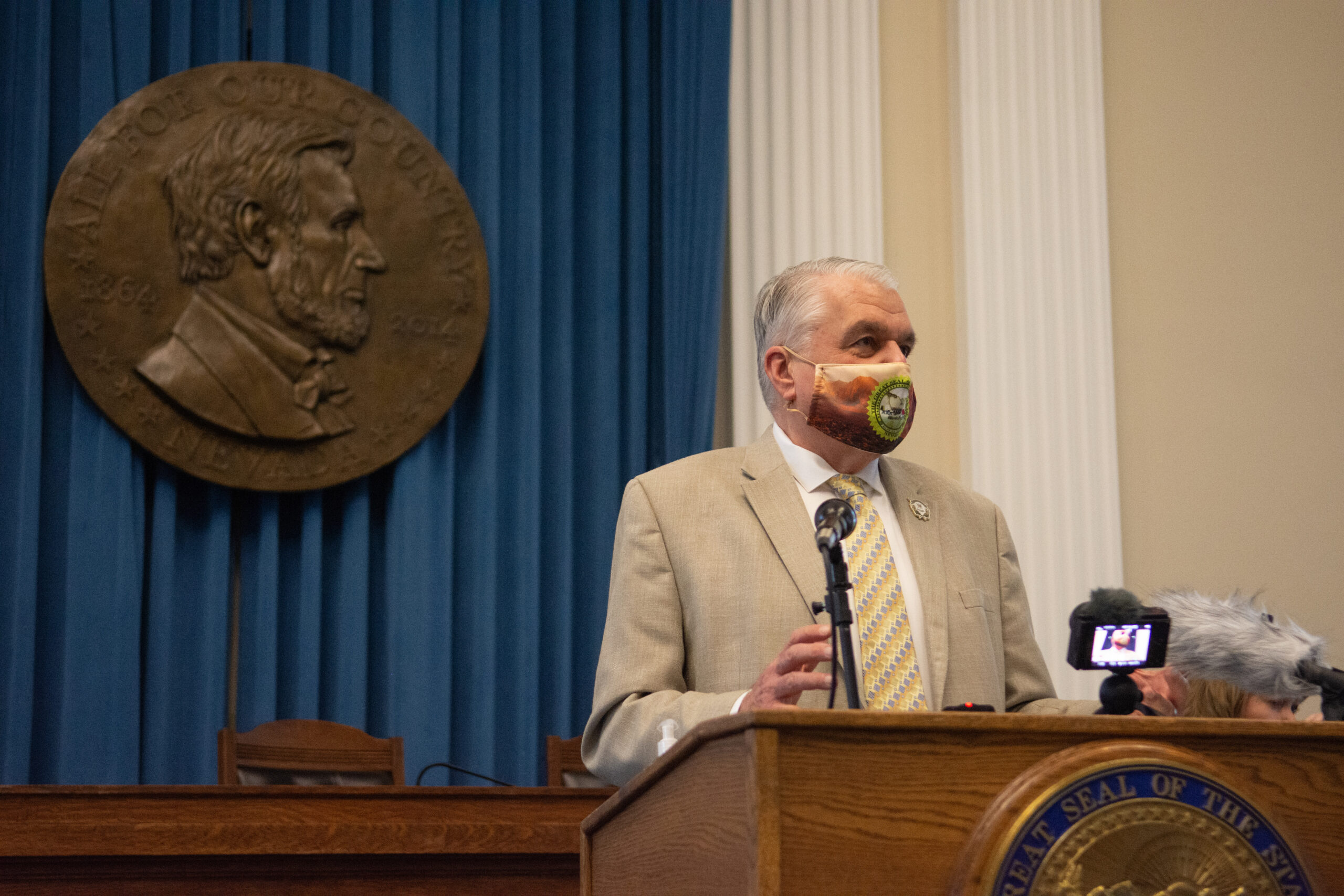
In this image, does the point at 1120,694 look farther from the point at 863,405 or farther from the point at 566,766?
the point at 566,766

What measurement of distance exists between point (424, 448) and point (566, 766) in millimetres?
1157

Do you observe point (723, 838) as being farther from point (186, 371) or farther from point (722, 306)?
point (722, 306)

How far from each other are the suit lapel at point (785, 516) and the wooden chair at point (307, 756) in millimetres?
1860

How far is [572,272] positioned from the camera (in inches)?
195

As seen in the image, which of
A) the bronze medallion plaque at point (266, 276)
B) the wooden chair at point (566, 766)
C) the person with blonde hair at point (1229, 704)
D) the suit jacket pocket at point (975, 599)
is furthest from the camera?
the bronze medallion plaque at point (266, 276)

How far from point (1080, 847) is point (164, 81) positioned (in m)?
4.02

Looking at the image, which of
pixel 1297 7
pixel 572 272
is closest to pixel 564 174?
pixel 572 272

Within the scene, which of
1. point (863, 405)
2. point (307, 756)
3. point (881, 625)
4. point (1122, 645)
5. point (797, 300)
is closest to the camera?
point (1122, 645)

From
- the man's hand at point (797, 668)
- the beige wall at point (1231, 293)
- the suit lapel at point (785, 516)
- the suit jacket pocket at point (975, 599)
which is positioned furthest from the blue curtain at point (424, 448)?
the man's hand at point (797, 668)

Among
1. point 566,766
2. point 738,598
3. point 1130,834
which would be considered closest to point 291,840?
point 566,766

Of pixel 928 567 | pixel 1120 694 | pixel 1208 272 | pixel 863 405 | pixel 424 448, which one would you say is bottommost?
pixel 1120 694

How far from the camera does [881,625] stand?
7.45 feet

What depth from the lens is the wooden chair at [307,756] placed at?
3676mm

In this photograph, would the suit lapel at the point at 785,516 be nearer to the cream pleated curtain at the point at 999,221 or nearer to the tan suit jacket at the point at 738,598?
the tan suit jacket at the point at 738,598
